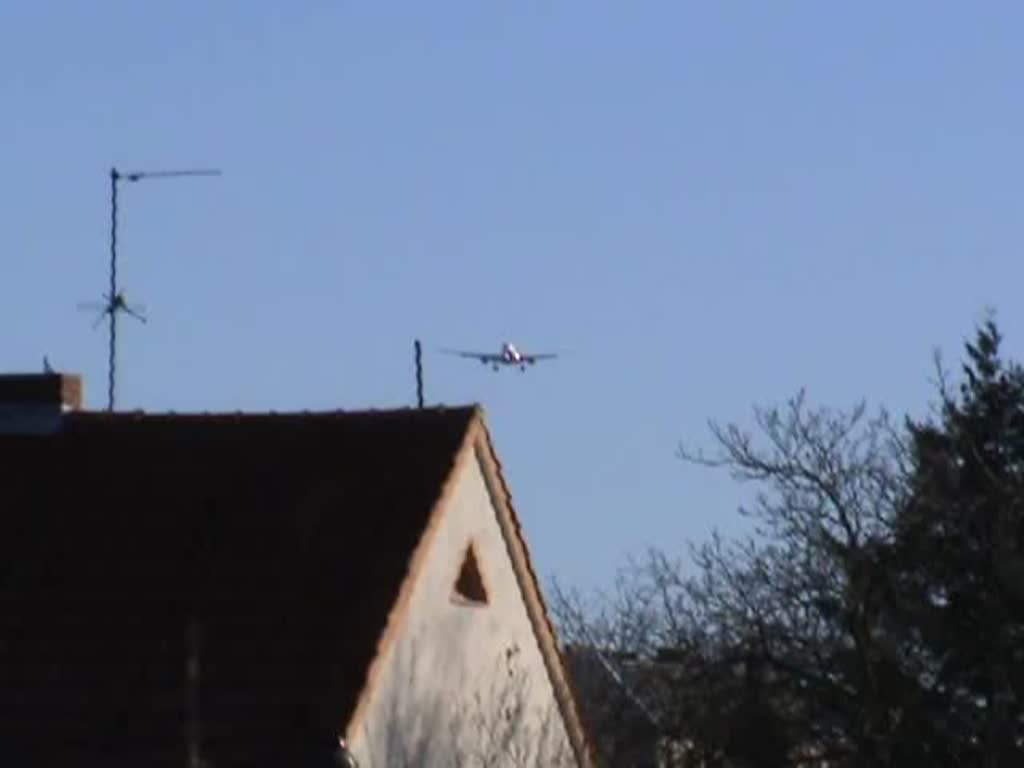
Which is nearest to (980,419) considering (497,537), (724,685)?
(724,685)

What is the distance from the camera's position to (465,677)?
84.8 feet

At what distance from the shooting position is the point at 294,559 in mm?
24641

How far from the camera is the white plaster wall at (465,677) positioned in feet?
79.4

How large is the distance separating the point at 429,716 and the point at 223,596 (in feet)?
6.25

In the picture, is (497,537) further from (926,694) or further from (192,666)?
(926,694)

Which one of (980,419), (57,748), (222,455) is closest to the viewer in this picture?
(57,748)

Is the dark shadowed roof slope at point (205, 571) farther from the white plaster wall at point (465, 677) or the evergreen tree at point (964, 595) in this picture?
the evergreen tree at point (964, 595)

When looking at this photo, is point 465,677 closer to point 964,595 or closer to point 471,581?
point 471,581

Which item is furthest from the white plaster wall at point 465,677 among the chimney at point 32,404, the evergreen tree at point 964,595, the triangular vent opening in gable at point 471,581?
the evergreen tree at point 964,595

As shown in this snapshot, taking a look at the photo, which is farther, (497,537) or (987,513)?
(987,513)

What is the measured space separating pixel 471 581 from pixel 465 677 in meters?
0.80

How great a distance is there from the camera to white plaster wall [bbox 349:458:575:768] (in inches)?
953

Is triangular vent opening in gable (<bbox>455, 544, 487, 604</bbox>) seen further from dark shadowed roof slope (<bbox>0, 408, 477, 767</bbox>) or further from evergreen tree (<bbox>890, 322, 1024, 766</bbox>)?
evergreen tree (<bbox>890, 322, 1024, 766</bbox>)

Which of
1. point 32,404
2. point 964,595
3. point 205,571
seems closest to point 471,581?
point 205,571
